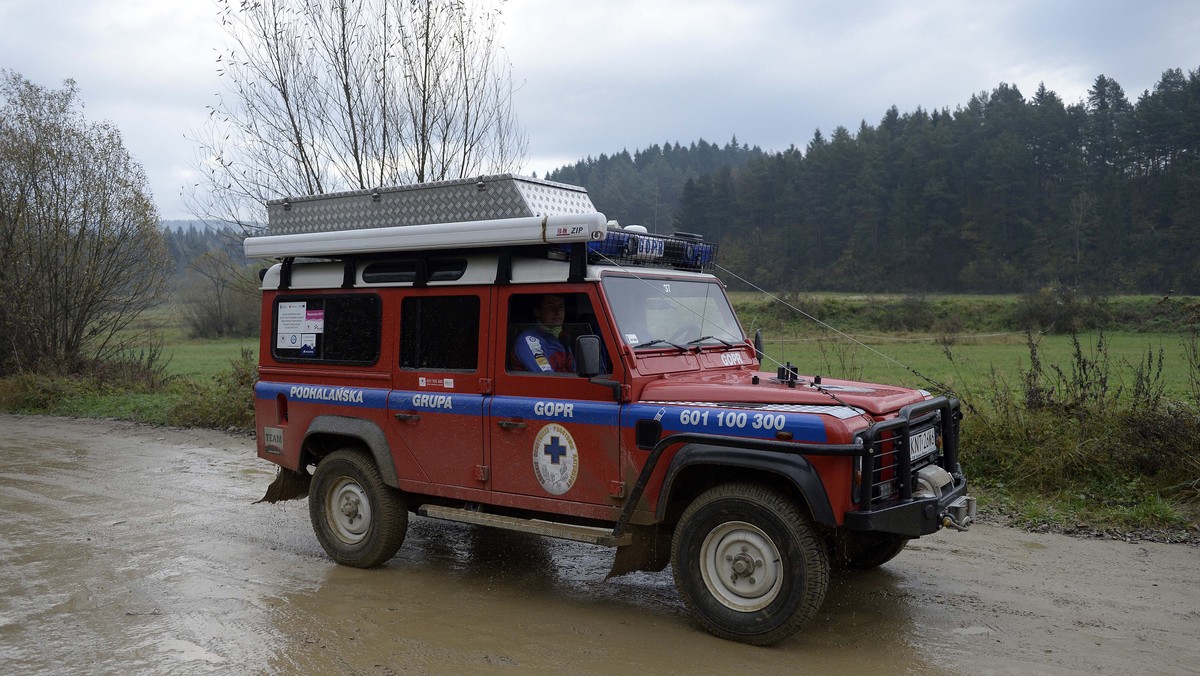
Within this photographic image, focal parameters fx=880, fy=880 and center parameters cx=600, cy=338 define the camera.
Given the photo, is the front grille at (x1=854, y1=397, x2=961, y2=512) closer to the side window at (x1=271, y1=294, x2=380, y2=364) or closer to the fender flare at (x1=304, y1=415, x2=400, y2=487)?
the fender flare at (x1=304, y1=415, x2=400, y2=487)

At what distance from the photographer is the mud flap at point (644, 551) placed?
17.5ft

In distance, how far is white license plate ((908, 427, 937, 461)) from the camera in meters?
5.07

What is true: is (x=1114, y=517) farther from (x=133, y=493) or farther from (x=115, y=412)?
(x=115, y=412)

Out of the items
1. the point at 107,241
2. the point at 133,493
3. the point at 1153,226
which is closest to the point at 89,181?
the point at 107,241

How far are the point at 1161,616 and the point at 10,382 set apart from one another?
20.6 m

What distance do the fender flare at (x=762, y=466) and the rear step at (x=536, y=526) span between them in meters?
0.35

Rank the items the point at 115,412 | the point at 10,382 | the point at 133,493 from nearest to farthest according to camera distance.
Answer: the point at 133,493, the point at 115,412, the point at 10,382

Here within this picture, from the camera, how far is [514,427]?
5809mm

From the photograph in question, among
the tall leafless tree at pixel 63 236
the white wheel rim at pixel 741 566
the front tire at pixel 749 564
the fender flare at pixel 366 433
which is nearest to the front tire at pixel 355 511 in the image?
the fender flare at pixel 366 433

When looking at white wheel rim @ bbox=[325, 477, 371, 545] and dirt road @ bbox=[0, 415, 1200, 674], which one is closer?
dirt road @ bbox=[0, 415, 1200, 674]

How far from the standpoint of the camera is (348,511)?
22.2 ft

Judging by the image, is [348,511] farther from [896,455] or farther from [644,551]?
[896,455]

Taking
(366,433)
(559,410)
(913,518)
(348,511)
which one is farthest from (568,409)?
(348,511)

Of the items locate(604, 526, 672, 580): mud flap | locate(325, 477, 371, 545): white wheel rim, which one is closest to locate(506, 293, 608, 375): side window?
locate(604, 526, 672, 580): mud flap
